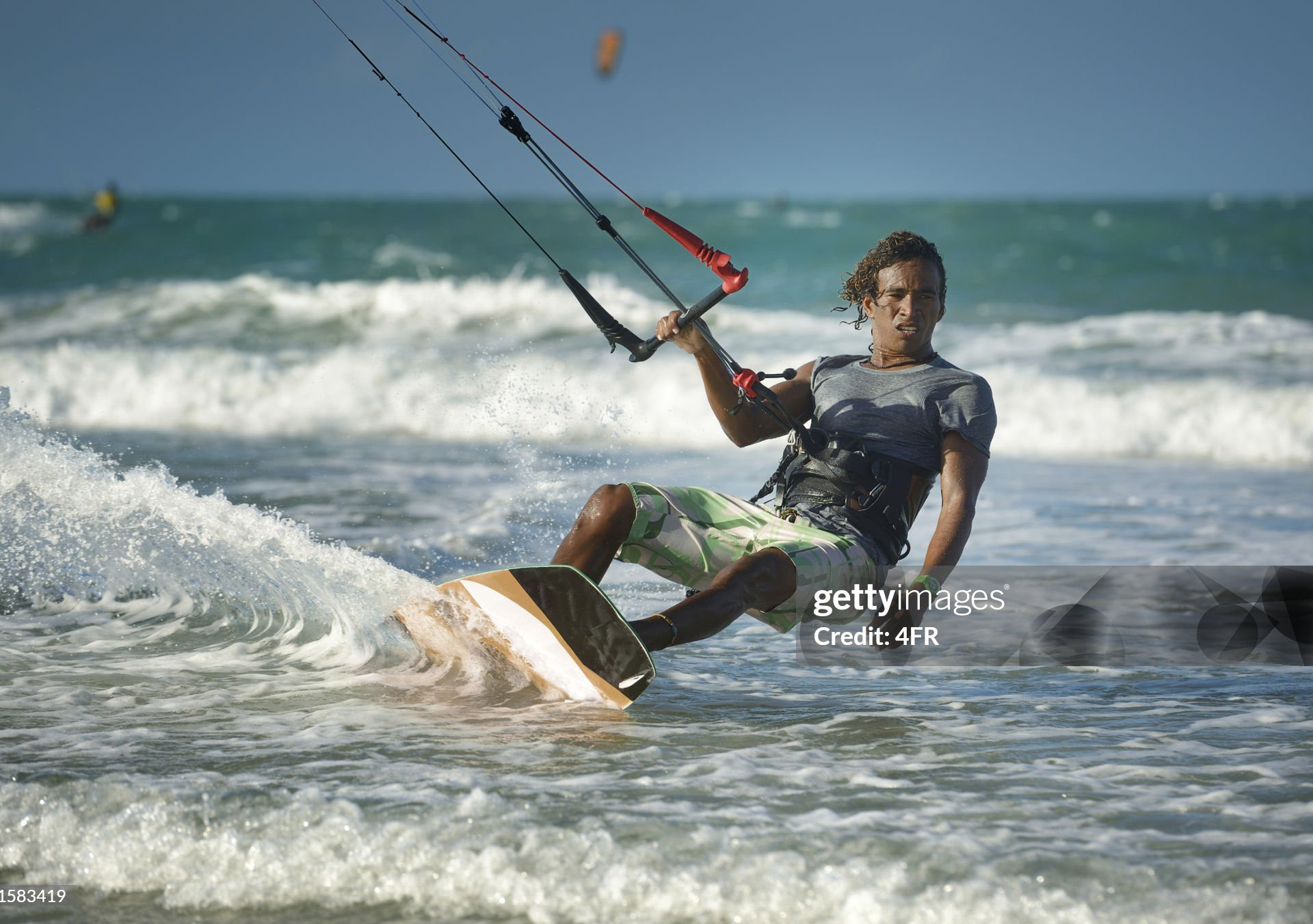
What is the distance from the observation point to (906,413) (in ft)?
13.1

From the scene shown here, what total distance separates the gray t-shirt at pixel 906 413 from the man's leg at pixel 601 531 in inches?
24.5

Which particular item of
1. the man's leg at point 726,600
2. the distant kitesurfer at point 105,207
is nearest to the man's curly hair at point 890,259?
the man's leg at point 726,600

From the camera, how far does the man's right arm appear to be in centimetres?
388

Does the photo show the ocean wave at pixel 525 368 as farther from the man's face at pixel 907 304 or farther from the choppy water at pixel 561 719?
the man's face at pixel 907 304

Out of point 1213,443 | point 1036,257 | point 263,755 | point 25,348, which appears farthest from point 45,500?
point 1036,257

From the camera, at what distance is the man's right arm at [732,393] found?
3885 millimetres

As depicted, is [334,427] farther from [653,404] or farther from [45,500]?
[45,500]

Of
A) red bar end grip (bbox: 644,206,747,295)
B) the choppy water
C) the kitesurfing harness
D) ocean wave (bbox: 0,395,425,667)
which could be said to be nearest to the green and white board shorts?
the kitesurfing harness

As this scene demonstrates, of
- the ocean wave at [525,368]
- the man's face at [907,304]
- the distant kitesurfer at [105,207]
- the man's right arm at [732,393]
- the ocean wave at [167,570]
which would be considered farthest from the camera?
the distant kitesurfer at [105,207]

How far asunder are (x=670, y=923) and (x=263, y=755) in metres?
1.34

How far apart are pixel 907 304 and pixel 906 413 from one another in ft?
1.18

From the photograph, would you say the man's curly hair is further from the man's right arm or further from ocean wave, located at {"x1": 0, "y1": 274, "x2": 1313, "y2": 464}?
→ ocean wave, located at {"x1": 0, "y1": 274, "x2": 1313, "y2": 464}

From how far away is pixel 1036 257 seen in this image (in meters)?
24.2

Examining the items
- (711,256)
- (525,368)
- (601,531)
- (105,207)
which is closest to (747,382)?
(711,256)
